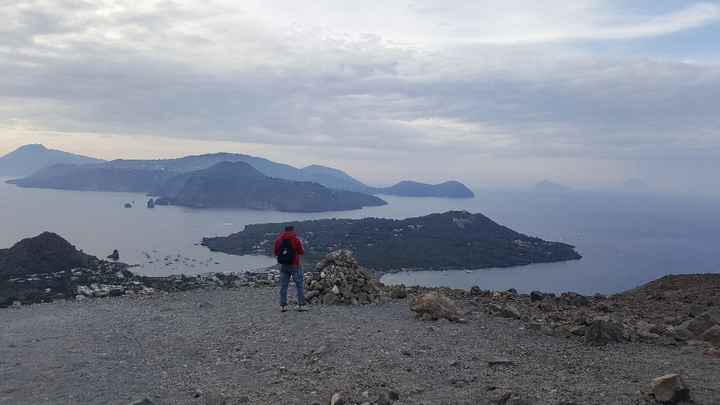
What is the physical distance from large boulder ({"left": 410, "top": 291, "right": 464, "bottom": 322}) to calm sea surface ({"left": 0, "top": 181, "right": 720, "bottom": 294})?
44.5 metres

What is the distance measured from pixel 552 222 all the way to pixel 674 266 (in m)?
62.0

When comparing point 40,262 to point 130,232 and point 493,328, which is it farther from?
point 130,232

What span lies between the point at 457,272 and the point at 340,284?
58.2m

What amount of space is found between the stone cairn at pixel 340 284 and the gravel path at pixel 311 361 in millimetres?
1043

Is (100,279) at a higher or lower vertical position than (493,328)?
lower

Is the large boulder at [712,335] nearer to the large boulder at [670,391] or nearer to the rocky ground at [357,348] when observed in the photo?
the rocky ground at [357,348]

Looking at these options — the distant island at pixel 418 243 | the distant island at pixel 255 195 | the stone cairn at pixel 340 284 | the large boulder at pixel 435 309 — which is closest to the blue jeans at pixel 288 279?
the stone cairn at pixel 340 284

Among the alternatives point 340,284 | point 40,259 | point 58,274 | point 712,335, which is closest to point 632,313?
point 712,335

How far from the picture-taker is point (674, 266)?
84.4 meters

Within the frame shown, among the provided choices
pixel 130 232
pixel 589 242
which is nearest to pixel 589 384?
pixel 130 232

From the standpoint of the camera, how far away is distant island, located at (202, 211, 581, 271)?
7412cm

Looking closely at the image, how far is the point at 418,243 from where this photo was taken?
8100 centimetres

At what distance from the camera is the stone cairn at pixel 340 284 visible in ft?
45.3

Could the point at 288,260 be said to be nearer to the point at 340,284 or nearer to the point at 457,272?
the point at 340,284
